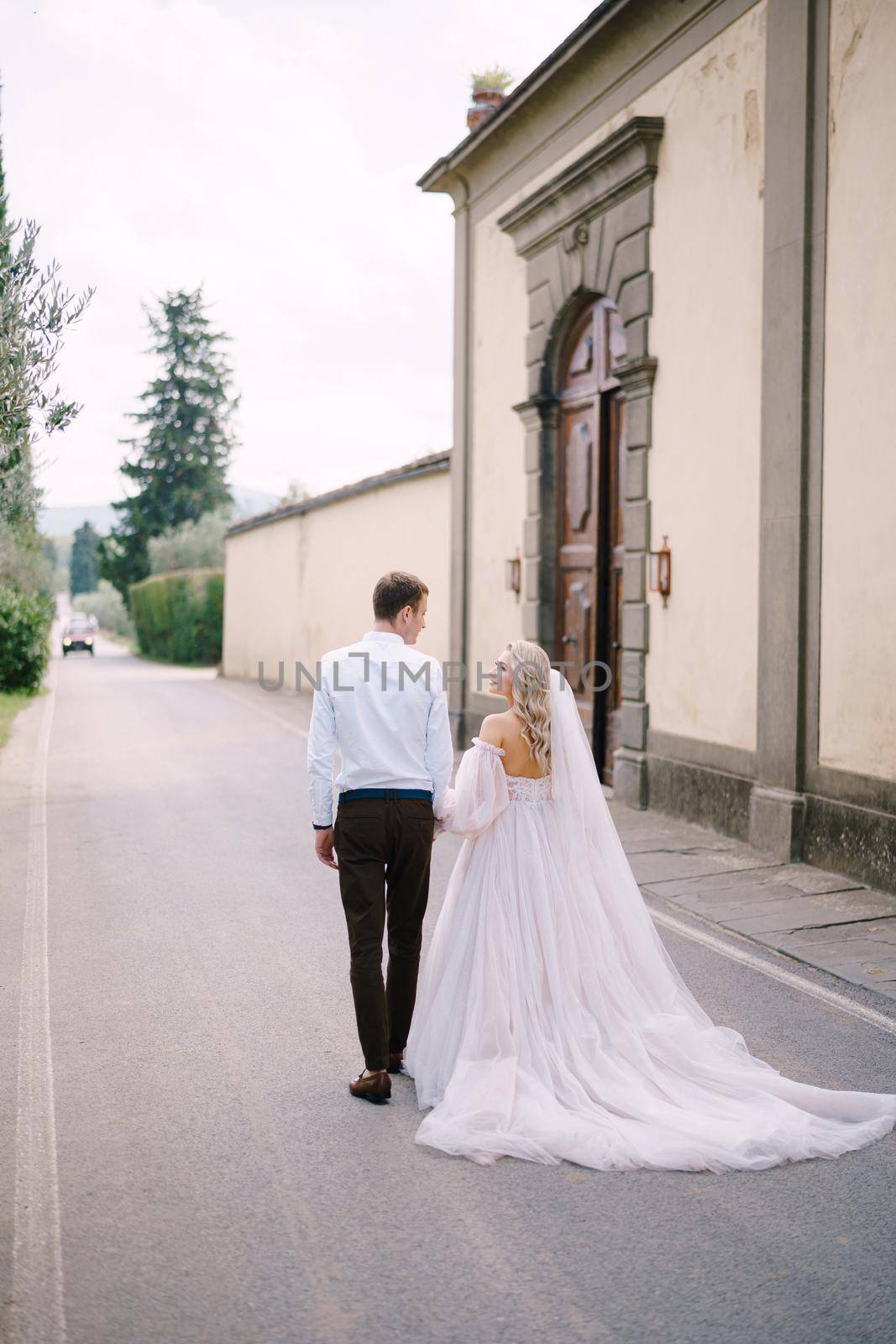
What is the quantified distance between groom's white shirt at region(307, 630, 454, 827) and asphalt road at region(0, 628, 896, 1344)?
1.07 m

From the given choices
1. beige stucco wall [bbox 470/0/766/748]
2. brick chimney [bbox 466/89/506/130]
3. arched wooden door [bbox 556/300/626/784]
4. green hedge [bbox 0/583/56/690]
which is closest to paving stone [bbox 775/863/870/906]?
beige stucco wall [bbox 470/0/766/748]

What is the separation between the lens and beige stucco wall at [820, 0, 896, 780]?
699cm

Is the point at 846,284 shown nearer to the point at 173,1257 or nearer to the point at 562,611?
the point at 562,611

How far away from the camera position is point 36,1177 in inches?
137

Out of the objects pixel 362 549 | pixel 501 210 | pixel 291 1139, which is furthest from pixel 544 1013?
pixel 362 549

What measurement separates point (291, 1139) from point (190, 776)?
8014 mm

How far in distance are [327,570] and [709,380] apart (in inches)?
526

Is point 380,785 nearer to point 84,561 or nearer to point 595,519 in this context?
point 595,519

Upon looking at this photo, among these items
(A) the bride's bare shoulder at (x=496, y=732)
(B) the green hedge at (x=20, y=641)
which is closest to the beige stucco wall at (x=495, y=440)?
(A) the bride's bare shoulder at (x=496, y=732)

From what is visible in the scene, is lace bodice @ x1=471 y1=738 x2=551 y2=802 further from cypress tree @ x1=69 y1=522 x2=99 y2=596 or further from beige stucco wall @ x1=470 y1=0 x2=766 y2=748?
cypress tree @ x1=69 y1=522 x2=99 y2=596

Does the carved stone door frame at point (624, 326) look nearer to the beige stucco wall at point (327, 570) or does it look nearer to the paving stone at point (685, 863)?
the paving stone at point (685, 863)

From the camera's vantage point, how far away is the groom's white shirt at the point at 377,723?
13.5 feet

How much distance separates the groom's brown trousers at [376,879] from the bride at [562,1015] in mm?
186

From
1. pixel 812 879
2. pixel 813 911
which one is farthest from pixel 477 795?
pixel 812 879
